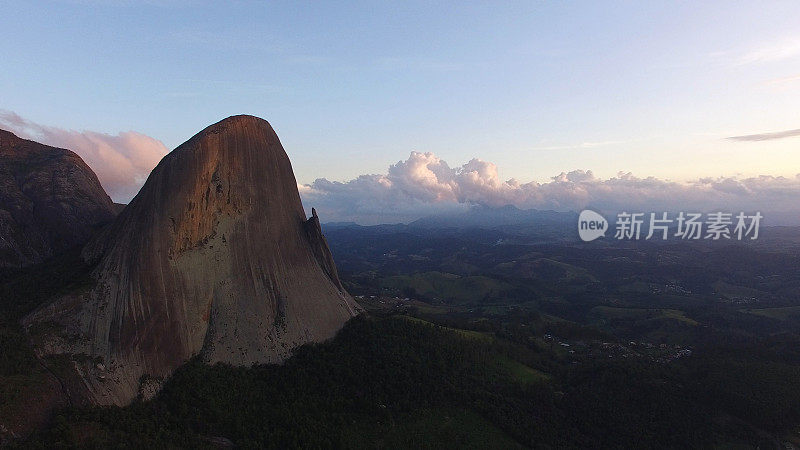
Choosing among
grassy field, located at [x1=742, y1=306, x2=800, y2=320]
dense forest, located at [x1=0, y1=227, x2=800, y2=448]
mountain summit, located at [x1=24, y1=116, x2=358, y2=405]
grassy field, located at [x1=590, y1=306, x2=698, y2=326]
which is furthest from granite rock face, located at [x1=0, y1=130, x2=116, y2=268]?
grassy field, located at [x1=742, y1=306, x2=800, y2=320]

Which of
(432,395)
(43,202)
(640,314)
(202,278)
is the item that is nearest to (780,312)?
(640,314)

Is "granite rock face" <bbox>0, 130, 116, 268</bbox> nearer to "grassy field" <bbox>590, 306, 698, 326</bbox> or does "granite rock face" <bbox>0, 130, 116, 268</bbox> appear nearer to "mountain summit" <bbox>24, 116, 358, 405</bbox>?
"mountain summit" <bbox>24, 116, 358, 405</bbox>

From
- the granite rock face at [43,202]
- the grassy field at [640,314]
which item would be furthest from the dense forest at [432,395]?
the grassy field at [640,314]

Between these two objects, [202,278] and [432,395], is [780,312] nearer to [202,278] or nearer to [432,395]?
[432,395]

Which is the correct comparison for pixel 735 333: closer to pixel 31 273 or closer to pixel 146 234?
pixel 146 234

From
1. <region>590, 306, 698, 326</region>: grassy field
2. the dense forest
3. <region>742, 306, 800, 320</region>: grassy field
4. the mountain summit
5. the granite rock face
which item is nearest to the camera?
the dense forest

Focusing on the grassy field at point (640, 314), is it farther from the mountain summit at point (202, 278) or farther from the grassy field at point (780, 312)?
the mountain summit at point (202, 278)
